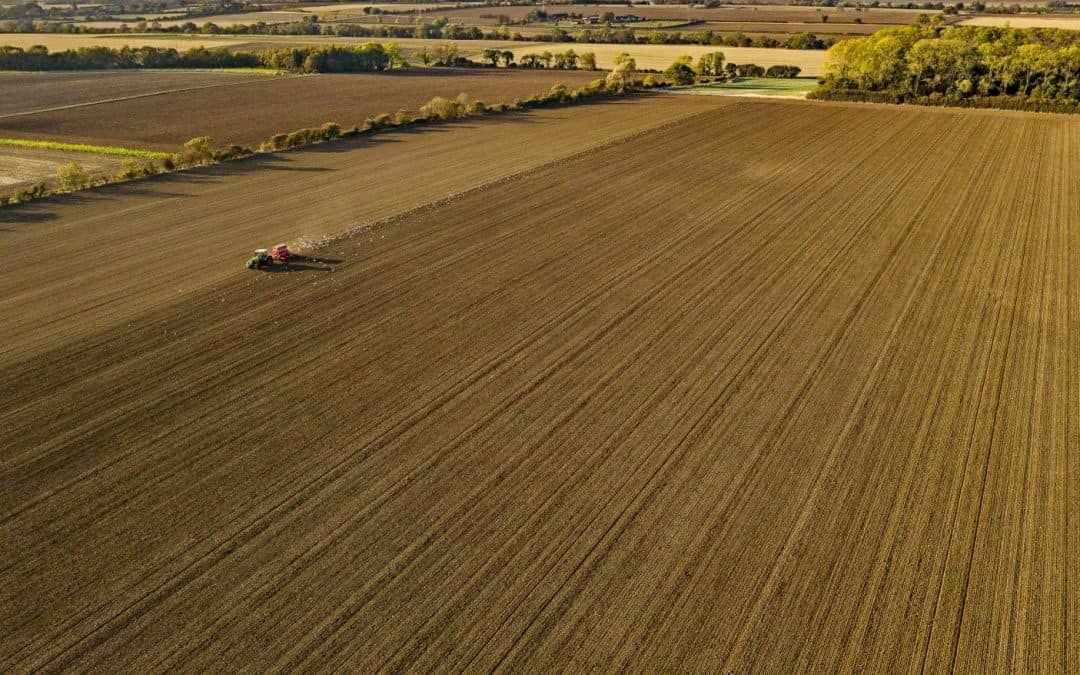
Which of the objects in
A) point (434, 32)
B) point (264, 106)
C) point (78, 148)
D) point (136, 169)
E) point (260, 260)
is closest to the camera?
point (260, 260)

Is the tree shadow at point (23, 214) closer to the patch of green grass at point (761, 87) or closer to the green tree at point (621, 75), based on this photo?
the green tree at point (621, 75)

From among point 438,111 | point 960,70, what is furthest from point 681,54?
point 438,111

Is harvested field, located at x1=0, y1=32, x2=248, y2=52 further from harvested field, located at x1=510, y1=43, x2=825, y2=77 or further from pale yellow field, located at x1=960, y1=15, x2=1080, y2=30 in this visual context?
pale yellow field, located at x1=960, y1=15, x2=1080, y2=30

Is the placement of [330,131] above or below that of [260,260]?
above

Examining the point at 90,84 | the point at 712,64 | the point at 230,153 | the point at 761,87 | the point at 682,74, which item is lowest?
the point at 230,153

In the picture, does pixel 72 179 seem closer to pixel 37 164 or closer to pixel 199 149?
pixel 199 149

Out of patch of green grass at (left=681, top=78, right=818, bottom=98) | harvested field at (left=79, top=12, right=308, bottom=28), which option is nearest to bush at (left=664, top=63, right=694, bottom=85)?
patch of green grass at (left=681, top=78, right=818, bottom=98)
